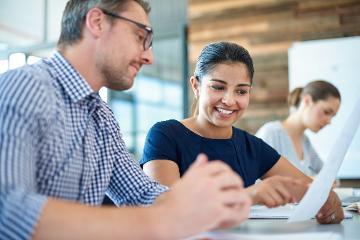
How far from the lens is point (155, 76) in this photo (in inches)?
199

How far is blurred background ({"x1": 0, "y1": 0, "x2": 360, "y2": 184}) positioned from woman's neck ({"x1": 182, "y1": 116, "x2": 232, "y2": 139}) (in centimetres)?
155

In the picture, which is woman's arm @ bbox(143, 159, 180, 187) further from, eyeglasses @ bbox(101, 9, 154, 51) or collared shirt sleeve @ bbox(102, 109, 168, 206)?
eyeglasses @ bbox(101, 9, 154, 51)

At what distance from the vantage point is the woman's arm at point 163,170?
1.62 meters

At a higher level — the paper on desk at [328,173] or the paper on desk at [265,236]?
the paper on desk at [328,173]

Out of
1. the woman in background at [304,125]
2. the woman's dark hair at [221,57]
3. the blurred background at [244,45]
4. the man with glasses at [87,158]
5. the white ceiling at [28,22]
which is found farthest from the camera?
the white ceiling at [28,22]

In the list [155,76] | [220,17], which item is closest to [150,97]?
[155,76]

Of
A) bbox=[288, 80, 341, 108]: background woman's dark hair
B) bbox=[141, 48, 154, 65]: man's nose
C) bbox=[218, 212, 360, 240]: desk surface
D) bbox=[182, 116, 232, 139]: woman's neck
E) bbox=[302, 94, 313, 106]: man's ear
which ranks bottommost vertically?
bbox=[218, 212, 360, 240]: desk surface

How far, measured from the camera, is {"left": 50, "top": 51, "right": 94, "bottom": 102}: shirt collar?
102cm

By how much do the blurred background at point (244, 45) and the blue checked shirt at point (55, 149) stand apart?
6.42ft

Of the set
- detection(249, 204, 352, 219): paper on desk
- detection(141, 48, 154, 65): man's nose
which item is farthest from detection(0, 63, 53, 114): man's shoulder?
detection(249, 204, 352, 219): paper on desk

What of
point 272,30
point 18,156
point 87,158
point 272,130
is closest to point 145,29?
point 87,158

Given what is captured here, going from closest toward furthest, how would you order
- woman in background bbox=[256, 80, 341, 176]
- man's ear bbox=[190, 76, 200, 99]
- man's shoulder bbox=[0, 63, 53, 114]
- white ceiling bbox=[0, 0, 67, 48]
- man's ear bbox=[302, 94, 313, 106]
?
man's shoulder bbox=[0, 63, 53, 114] → man's ear bbox=[190, 76, 200, 99] → woman in background bbox=[256, 80, 341, 176] → man's ear bbox=[302, 94, 313, 106] → white ceiling bbox=[0, 0, 67, 48]

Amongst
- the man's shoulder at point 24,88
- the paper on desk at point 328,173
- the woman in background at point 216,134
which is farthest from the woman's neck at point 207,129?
the man's shoulder at point 24,88

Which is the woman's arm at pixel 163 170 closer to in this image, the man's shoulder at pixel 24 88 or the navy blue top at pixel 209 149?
the navy blue top at pixel 209 149
